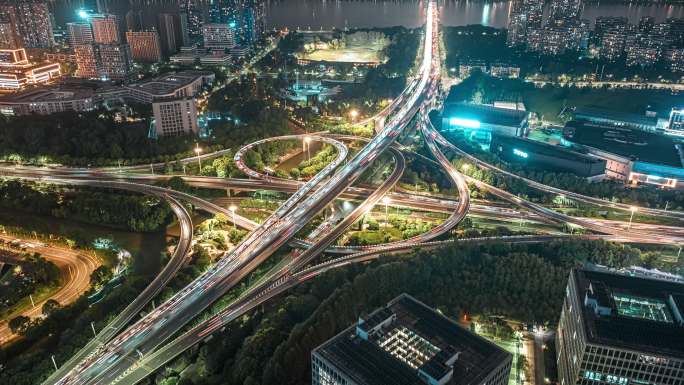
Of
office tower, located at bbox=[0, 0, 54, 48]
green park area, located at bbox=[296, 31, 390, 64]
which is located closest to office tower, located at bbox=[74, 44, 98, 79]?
office tower, located at bbox=[0, 0, 54, 48]

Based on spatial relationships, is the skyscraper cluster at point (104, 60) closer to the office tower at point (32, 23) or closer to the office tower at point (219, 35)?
the office tower at point (219, 35)

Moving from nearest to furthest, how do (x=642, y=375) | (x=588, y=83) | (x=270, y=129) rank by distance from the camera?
(x=642, y=375), (x=270, y=129), (x=588, y=83)

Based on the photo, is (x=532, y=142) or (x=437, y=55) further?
(x=437, y=55)

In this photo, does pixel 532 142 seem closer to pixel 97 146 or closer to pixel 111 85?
pixel 97 146

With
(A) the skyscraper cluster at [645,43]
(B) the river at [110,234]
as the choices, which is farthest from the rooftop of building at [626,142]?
(B) the river at [110,234]

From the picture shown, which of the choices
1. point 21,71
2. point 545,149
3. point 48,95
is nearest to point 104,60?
point 21,71

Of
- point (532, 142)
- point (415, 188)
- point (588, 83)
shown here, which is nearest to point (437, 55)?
point (588, 83)

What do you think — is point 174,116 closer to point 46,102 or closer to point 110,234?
point 46,102

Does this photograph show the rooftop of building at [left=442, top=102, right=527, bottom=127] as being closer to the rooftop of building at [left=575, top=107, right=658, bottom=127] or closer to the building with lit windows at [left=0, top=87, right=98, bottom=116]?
the rooftop of building at [left=575, top=107, right=658, bottom=127]
